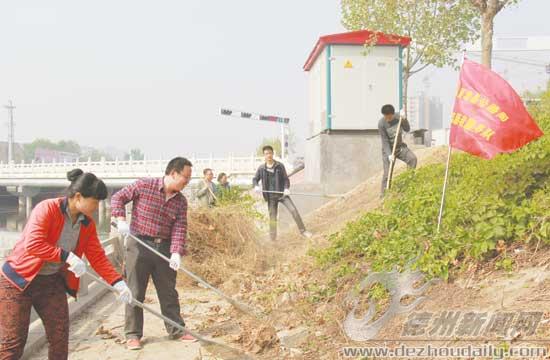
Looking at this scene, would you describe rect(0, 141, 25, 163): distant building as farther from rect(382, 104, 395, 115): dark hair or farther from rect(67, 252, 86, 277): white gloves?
rect(67, 252, 86, 277): white gloves

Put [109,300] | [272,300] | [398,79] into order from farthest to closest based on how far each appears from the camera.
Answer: [398,79] → [109,300] → [272,300]

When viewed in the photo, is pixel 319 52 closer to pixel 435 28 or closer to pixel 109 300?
pixel 435 28

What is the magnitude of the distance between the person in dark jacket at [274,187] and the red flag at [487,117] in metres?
4.41

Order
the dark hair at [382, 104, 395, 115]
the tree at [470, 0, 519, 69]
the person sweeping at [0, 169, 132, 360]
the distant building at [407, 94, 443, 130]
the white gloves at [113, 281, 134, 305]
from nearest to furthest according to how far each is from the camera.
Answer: the person sweeping at [0, 169, 132, 360] → the white gloves at [113, 281, 134, 305] → the dark hair at [382, 104, 395, 115] → the tree at [470, 0, 519, 69] → the distant building at [407, 94, 443, 130]

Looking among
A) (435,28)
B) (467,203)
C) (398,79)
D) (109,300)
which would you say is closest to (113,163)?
(435,28)

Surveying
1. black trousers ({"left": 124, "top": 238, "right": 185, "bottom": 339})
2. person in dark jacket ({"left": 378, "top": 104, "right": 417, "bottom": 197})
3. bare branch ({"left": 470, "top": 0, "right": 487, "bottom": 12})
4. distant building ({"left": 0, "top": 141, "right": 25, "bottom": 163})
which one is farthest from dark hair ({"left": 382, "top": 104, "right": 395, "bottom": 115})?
distant building ({"left": 0, "top": 141, "right": 25, "bottom": 163})

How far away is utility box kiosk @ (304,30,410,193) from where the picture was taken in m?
13.0

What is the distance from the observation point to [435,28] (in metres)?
19.2

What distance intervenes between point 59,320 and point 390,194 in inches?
214

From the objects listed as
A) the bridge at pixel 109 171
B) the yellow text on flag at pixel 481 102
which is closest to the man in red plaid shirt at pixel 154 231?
the yellow text on flag at pixel 481 102

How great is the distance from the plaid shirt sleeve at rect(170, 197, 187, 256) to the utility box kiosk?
8025 millimetres

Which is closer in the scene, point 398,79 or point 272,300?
point 272,300

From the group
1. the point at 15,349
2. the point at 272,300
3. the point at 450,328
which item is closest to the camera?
the point at 15,349

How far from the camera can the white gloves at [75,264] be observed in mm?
3505
